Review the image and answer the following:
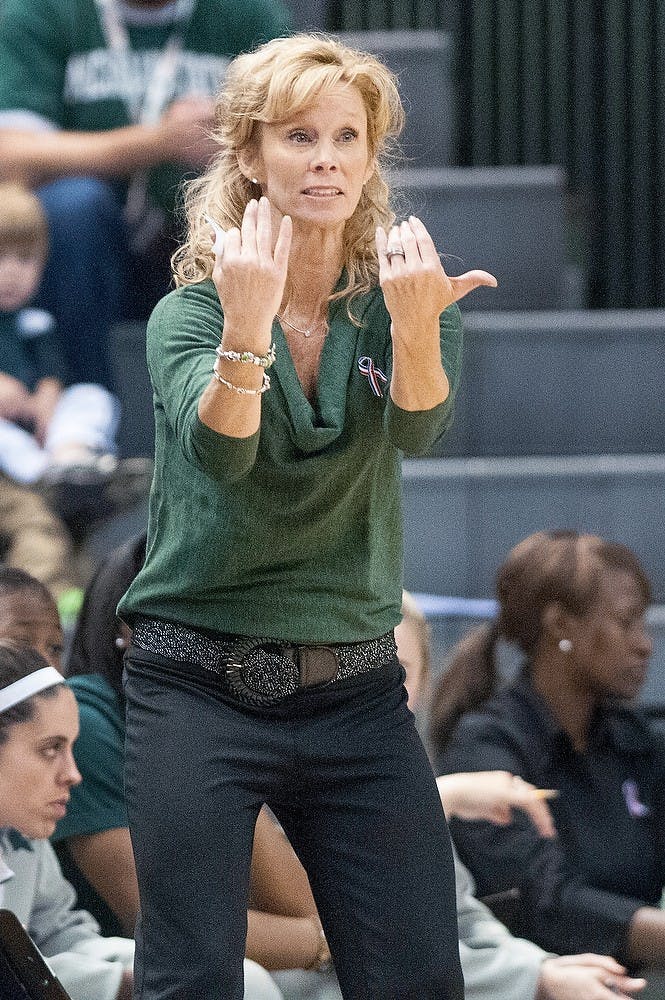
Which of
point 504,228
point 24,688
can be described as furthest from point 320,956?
point 504,228

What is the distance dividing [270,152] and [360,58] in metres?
0.15

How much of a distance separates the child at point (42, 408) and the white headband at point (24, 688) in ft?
4.37

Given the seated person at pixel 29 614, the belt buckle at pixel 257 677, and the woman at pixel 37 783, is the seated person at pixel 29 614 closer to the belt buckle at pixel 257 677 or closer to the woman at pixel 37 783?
the woman at pixel 37 783

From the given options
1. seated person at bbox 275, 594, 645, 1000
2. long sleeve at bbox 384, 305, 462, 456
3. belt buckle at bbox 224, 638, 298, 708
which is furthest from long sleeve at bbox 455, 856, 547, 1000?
long sleeve at bbox 384, 305, 462, 456

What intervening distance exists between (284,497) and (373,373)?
158 millimetres

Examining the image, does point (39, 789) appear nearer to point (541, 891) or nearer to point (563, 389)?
point (541, 891)

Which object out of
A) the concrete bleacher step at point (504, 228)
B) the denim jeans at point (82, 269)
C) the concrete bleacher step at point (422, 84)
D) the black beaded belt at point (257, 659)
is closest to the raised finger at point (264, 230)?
the black beaded belt at point (257, 659)

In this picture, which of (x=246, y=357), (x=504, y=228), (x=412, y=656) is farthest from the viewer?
(x=504, y=228)

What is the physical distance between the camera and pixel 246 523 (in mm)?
1607

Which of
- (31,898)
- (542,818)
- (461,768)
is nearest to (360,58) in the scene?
(542,818)

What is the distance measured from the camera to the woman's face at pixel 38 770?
7.02ft

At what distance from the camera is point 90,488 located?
11.5 feet

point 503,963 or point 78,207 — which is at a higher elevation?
point 78,207

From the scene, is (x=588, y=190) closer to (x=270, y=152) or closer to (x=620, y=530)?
(x=620, y=530)
